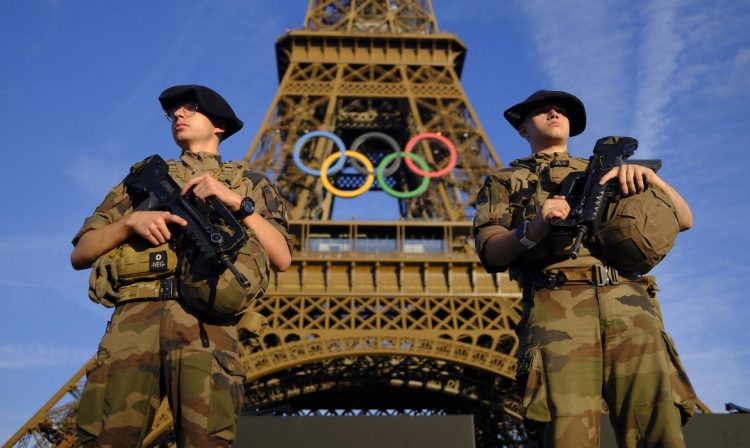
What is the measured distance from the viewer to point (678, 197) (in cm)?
416

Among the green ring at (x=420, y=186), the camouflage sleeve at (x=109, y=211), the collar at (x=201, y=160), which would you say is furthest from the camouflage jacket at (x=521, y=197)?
the green ring at (x=420, y=186)

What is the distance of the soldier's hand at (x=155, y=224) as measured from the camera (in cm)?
386

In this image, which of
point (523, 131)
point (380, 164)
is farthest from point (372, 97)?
point (523, 131)

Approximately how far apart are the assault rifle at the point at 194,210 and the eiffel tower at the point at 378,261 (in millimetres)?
14979

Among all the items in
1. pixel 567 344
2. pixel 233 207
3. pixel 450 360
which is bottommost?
pixel 567 344

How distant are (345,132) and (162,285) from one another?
33595 mm

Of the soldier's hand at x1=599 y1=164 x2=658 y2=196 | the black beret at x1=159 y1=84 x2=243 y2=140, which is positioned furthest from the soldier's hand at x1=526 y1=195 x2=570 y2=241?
the black beret at x1=159 y1=84 x2=243 y2=140

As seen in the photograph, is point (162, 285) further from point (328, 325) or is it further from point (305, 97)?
point (305, 97)

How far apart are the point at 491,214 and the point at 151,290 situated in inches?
71.8

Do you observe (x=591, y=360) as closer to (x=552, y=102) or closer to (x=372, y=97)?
(x=552, y=102)

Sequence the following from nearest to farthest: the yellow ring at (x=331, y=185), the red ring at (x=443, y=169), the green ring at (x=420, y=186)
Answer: the yellow ring at (x=331, y=185) < the green ring at (x=420, y=186) < the red ring at (x=443, y=169)

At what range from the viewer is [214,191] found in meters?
3.85

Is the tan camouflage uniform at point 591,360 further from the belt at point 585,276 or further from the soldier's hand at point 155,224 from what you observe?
Result: the soldier's hand at point 155,224

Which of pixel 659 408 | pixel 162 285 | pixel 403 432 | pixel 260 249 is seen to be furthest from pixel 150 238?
pixel 403 432
